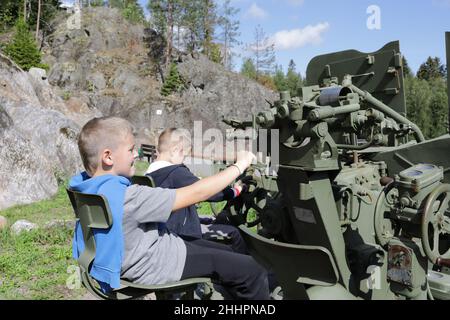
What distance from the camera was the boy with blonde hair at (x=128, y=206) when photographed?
2.12 meters

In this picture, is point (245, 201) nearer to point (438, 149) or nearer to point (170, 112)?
point (438, 149)

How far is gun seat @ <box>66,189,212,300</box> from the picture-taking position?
6.70ft

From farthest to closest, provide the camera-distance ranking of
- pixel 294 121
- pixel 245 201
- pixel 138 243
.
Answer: pixel 245 201, pixel 294 121, pixel 138 243

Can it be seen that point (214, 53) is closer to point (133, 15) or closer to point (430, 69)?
point (133, 15)

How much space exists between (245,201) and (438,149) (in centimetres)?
189

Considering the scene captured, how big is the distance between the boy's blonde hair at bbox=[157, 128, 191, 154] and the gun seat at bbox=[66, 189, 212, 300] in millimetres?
1096

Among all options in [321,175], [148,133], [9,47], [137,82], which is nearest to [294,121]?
[321,175]

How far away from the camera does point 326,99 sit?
2.70 meters

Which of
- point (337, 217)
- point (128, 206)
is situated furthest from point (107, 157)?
point (337, 217)

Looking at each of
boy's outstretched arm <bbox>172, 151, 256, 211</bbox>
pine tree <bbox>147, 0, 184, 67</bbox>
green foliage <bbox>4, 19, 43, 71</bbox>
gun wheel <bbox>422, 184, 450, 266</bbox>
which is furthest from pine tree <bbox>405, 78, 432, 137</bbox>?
boy's outstretched arm <bbox>172, 151, 256, 211</bbox>

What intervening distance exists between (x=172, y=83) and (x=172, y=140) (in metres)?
28.3

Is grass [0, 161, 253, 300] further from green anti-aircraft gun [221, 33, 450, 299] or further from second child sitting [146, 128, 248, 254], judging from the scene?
green anti-aircraft gun [221, 33, 450, 299]

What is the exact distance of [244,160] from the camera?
7.68 ft

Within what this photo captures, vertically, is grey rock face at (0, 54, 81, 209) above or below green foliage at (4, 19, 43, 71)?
below
